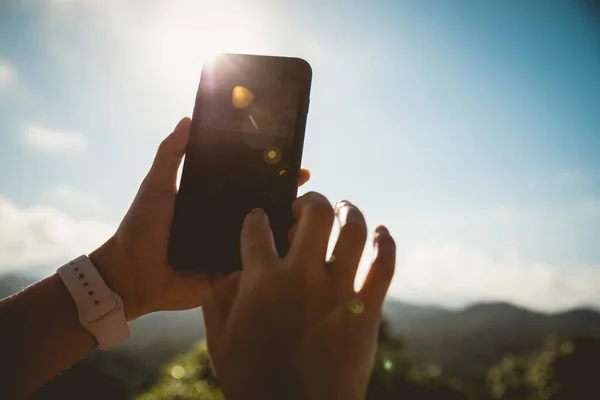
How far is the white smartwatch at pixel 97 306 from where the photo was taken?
177cm

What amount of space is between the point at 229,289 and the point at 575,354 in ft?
26.5

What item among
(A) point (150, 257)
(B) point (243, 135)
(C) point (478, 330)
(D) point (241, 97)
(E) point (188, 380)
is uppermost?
(D) point (241, 97)

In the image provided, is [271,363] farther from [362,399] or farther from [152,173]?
[152,173]

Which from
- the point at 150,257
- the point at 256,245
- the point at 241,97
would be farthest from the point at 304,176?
the point at 256,245

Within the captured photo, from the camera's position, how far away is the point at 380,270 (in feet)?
3.61

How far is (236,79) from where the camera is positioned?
2.12m

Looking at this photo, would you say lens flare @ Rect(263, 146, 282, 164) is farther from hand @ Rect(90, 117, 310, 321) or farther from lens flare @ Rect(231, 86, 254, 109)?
hand @ Rect(90, 117, 310, 321)

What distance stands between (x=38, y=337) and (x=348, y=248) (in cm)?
153

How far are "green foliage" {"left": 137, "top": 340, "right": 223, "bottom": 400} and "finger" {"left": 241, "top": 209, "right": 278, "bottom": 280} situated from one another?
Answer: 324 centimetres

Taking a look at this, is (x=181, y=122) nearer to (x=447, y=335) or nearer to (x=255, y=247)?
(x=255, y=247)

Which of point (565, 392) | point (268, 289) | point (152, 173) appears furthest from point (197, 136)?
point (565, 392)

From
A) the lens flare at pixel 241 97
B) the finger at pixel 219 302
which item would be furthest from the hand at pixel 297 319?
the lens flare at pixel 241 97

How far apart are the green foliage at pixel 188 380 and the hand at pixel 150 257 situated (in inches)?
84.4

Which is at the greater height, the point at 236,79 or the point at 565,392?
A: the point at 236,79
